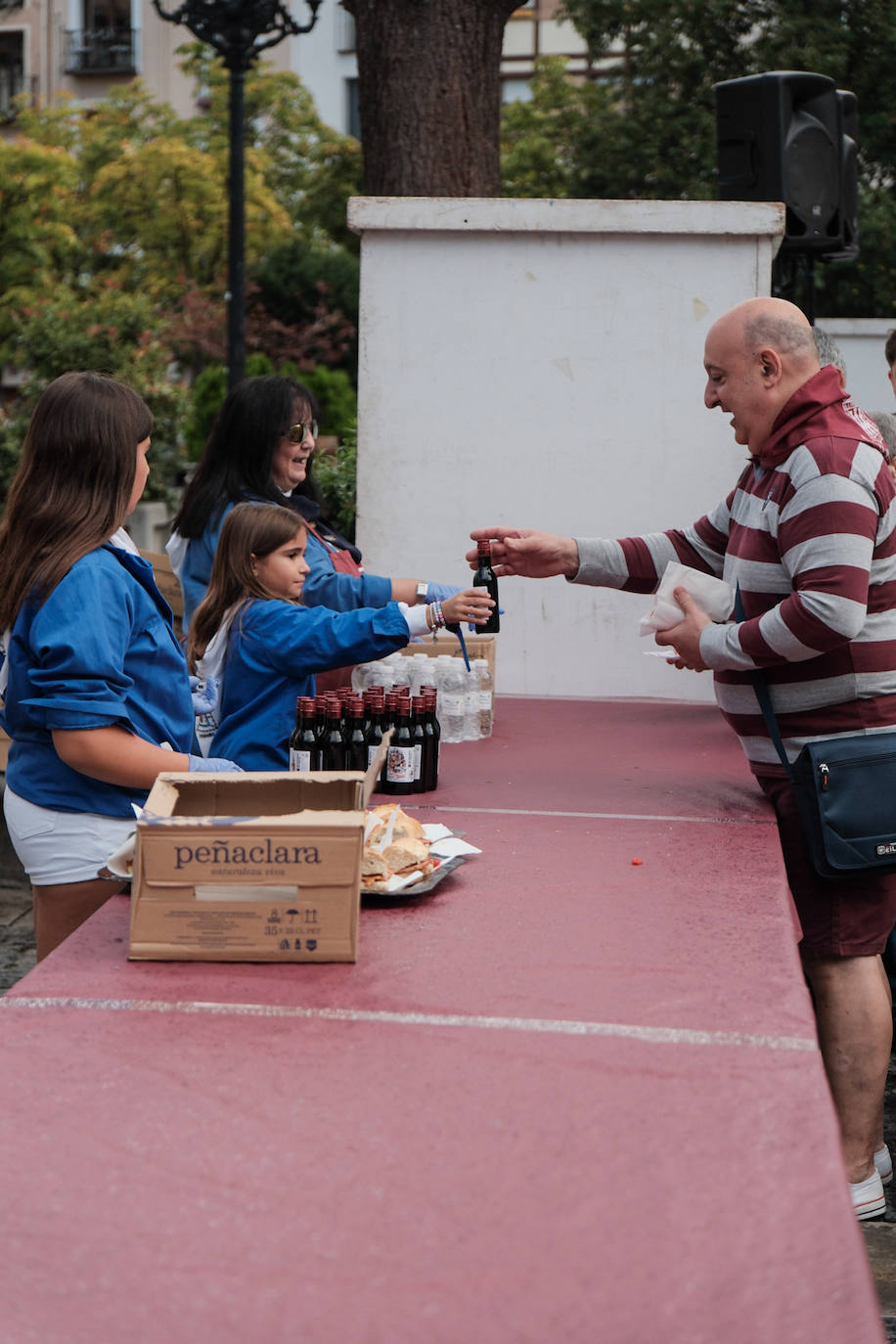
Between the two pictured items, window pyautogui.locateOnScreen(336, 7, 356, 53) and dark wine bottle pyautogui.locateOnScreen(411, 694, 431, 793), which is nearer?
dark wine bottle pyautogui.locateOnScreen(411, 694, 431, 793)

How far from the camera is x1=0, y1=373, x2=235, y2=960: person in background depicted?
2.78m

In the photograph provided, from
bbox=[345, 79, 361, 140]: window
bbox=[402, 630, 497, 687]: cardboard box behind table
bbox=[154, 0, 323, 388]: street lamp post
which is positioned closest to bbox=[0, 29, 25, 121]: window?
bbox=[345, 79, 361, 140]: window

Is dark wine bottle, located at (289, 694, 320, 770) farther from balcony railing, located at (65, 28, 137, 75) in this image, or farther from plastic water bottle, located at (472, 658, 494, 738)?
balcony railing, located at (65, 28, 137, 75)

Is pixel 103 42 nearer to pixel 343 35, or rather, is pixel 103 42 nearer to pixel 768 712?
pixel 343 35

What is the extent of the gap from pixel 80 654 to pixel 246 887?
0.64m

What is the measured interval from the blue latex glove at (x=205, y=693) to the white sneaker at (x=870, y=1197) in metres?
1.91

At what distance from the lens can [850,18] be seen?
785 inches

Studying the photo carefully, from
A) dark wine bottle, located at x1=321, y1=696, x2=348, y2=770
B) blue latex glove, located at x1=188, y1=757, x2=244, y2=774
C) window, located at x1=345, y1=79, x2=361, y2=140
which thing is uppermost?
window, located at x1=345, y1=79, x2=361, y2=140

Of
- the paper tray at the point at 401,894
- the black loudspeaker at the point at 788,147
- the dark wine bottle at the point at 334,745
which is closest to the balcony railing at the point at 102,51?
the black loudspeaker at the point at 788,147

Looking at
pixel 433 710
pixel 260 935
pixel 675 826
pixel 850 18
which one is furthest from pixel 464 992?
pixel 850 18

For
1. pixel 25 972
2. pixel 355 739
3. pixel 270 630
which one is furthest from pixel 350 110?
pixel 355 739

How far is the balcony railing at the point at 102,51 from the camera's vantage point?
42062 millimetres

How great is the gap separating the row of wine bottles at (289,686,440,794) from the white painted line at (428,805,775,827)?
163 millimetres

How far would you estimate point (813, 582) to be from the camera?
335 centimetres
